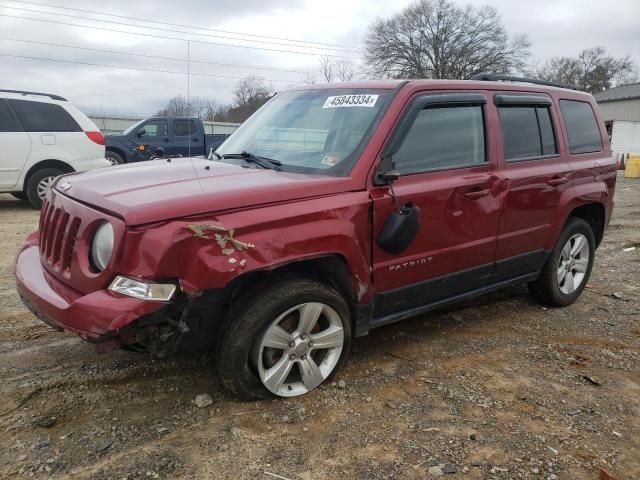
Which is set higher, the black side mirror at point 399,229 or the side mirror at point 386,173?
the side mirror at point 386,173

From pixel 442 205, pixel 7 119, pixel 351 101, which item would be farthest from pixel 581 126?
pixel 7 119

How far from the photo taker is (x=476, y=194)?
362 cm

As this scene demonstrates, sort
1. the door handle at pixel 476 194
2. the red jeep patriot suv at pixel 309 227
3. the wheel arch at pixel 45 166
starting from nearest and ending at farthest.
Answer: the red jeep patriot suv at pixel 309 227
the door handle at pixel 476 194
the wheel arch at pixel 45 166

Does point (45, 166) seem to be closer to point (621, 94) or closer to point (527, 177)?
point (527, 177)

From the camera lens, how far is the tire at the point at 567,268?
4.56 m

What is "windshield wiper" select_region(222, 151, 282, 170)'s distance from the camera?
11.0 feet

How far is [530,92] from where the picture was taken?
13.9 feet

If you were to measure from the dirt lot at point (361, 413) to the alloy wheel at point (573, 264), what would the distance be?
25.2 inches

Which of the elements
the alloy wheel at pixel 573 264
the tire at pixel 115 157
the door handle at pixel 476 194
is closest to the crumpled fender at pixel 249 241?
the door handle at pixel 476 194

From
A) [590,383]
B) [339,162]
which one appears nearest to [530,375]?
[590,383]

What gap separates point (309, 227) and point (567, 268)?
2.99 m

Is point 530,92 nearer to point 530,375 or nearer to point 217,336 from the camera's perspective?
point 530,375

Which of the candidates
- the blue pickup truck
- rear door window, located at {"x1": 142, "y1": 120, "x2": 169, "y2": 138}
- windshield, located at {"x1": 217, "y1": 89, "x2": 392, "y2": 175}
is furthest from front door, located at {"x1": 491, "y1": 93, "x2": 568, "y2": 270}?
rear door window, located at {"x1": 142, "y1": 120, "x2": 169, "y2": 138}

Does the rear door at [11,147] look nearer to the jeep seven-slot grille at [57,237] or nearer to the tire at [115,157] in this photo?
the tire at [115,157]
